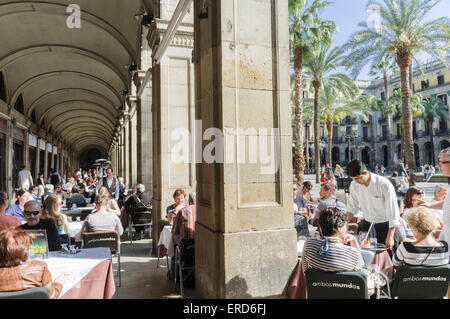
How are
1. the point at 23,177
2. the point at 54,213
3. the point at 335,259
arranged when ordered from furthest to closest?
the point at 23,177, the point at 54,213, the point at 335,259

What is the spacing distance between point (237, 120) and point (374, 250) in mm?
1963

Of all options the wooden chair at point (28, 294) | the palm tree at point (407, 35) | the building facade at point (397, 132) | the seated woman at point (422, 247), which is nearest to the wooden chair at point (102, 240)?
the wooden chair at point (28, 294)

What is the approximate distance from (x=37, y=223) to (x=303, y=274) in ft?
9.99

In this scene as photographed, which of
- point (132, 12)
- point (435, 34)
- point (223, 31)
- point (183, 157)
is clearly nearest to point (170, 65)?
point (183, 157)

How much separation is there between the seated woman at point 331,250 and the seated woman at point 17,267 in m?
2.02

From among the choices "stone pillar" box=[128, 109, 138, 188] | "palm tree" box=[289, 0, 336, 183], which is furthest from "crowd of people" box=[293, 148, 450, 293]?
"palm tree" box=[289, 0, 336, 183]

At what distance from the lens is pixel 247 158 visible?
3691mm

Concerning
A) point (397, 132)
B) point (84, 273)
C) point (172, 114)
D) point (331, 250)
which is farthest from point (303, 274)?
point (397, 132)

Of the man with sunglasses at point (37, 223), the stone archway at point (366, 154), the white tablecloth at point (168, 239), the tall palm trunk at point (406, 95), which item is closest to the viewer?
the man with sunglasses at point (37, 223)

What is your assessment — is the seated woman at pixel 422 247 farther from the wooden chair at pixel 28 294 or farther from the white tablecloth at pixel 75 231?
the white tablecloth at pixel 75 231

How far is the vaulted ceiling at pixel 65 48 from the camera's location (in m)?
10.4

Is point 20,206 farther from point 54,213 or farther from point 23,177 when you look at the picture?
point 23,177

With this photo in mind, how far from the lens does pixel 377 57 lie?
16562 millimetres
